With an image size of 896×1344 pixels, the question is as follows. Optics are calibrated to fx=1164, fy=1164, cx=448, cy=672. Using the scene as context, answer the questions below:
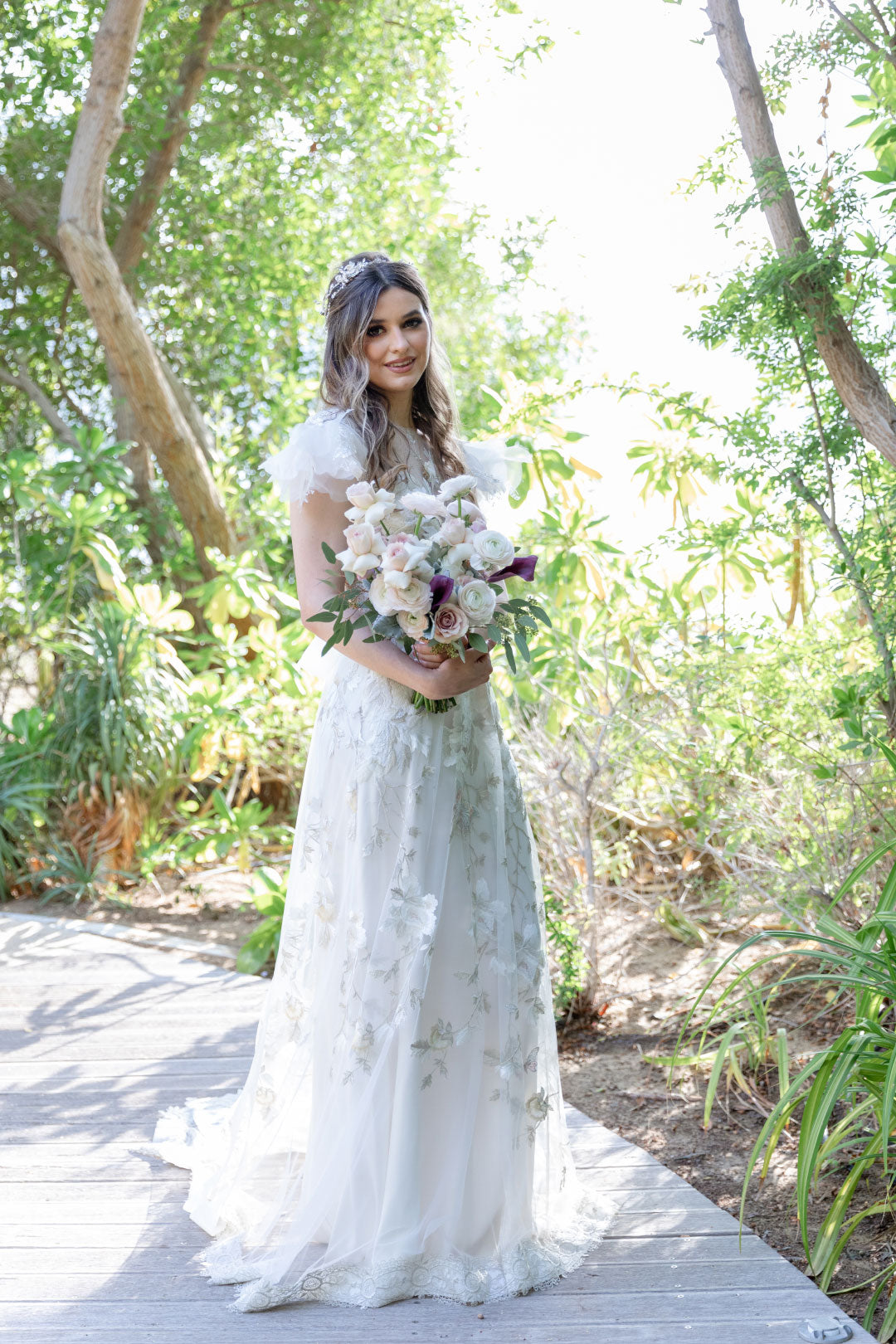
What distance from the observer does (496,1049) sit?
2191 mm

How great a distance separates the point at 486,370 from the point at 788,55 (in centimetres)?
552

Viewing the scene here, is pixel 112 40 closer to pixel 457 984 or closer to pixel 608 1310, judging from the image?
pixel 457 984

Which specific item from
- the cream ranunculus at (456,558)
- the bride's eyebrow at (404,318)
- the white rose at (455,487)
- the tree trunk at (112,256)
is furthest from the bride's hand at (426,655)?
the tree trunk at (112,256)

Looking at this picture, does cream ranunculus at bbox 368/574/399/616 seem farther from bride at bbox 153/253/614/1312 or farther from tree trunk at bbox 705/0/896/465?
tree trunk at bbox 705/0/896/465

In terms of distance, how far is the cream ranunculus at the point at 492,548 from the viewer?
1999 millimetres

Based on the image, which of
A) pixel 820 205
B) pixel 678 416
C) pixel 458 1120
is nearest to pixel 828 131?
pixel 820 205

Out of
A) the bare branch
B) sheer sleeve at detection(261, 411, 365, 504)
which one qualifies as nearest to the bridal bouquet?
sheer sleeve at detection(261, 411, 365, 504)

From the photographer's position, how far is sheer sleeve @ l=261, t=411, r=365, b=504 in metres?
→ 2.19

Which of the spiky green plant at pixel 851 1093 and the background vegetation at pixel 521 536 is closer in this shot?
the spiky green plant at pixel 851 1093

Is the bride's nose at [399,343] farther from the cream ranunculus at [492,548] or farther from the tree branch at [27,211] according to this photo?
the tree branch at [27,211]

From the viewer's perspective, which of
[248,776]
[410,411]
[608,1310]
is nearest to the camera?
[608,1310]

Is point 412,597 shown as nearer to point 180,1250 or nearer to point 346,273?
point 346,273

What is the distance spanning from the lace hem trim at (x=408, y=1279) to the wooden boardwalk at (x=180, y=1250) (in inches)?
0.8

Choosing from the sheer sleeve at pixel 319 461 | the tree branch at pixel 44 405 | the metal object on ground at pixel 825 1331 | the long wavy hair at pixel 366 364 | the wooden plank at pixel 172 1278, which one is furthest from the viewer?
the tree branch at pixel 44 405
